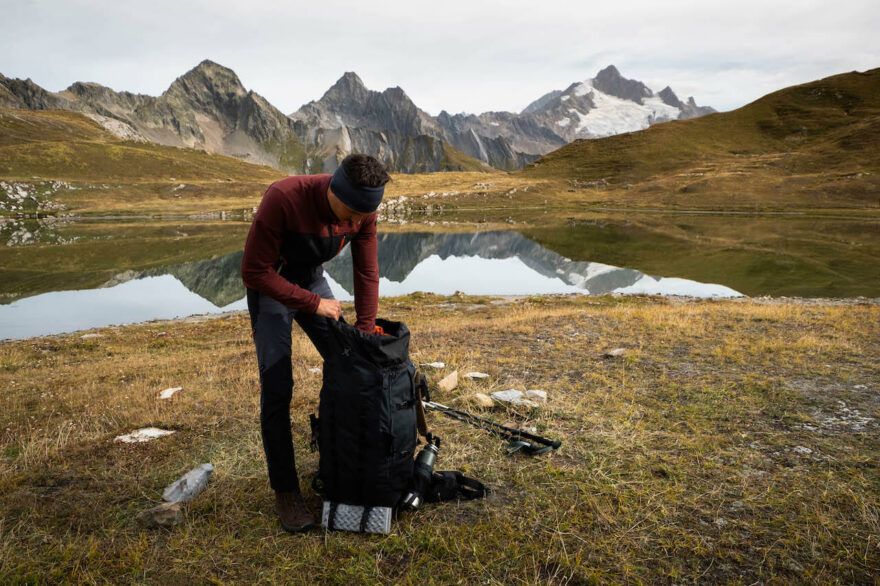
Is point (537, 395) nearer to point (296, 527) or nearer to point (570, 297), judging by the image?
point (296, 527)

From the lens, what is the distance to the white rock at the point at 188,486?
4.73m

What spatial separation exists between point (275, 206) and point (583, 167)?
179781 mm

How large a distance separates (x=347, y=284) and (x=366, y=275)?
95.2ft

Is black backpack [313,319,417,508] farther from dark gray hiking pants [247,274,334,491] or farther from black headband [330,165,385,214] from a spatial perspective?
black headband [330,165,385,214]

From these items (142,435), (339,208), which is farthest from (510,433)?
(142,435)

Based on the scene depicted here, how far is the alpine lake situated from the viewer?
2569 cm

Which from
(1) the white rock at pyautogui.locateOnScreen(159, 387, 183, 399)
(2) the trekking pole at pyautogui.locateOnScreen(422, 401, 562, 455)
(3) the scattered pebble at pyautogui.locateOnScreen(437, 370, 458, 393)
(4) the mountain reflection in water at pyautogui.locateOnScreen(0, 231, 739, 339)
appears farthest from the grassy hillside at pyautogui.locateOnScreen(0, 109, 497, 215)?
(2) the trekking pole at pyautogui.locateOnScreen(422, 401, 562, 455)

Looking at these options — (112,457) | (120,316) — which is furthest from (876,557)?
(120,316)

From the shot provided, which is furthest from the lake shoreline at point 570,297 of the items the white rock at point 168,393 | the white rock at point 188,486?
the white rock at point 188,486

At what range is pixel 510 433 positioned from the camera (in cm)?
611

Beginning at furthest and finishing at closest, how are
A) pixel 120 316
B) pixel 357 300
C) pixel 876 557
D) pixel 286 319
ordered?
pixel 120 316 < pixel 357 300 < pixel 286 319 < pixel 876 557

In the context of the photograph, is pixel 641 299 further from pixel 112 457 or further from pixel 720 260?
pixel 112 457

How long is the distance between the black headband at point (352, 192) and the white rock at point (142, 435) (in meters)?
4.81

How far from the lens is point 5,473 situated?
17.1 feet
